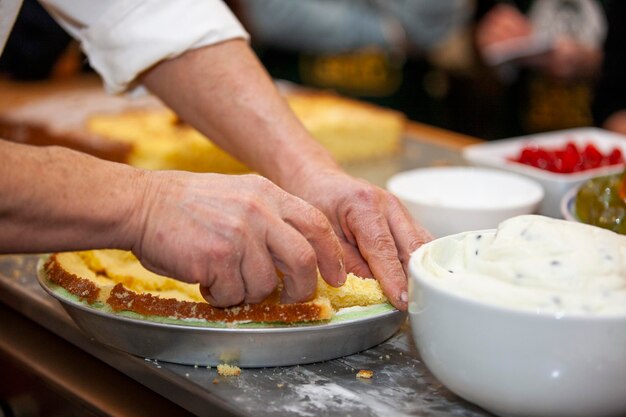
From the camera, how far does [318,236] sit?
3.64 ft

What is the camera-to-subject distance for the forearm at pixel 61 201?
39.8 inches

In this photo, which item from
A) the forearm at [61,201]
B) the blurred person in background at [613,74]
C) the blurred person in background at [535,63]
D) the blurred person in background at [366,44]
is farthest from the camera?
the blurred person in background at [366,44]

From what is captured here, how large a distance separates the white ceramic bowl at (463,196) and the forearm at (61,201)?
2.27ft

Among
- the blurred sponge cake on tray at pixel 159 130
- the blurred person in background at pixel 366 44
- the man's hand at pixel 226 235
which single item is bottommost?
the blurred person in background at pixel 366 44

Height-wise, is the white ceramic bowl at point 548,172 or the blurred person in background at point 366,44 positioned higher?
the white ceramic bowl at point 548,172

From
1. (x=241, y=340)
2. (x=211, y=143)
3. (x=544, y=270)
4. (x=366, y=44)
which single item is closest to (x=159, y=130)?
(x=211, y=143)

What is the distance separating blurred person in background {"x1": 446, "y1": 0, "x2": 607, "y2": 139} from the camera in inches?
153

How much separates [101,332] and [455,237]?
1.57 ft

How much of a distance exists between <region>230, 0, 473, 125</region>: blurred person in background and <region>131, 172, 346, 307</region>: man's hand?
353cm

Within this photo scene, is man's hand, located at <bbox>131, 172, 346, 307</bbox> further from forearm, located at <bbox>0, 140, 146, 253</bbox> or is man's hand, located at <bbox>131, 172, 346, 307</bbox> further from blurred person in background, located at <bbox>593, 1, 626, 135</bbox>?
blurred person in background, located at <bbox>593, 1, 626, 135</bbox>

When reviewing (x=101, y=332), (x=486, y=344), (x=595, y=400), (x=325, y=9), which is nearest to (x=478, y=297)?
(x=486, y=344)

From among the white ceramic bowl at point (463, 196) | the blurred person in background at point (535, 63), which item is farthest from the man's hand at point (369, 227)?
the blurred person in background at point (535, 63)

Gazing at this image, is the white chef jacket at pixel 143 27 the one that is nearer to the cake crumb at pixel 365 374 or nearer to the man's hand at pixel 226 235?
the man's hand at pixel 226 235

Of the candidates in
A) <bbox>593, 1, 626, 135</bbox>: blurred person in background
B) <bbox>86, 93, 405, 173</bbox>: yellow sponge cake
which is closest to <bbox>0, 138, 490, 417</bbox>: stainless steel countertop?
<bbox>86, 93, 405, 173</bbox>: yellow sponge cake
